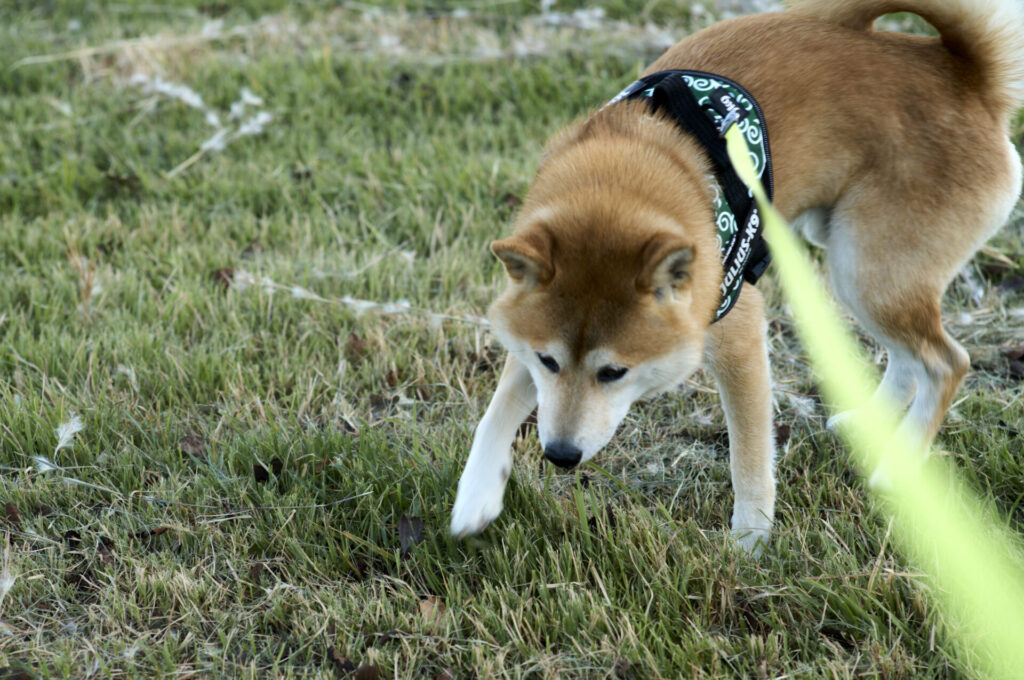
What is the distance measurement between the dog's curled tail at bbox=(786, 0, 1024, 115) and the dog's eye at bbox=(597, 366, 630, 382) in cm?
142

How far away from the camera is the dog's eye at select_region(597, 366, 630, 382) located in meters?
2.56

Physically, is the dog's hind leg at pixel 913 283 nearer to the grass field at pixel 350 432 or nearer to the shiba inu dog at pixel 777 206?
the shiba inu dog at pixel 777 206

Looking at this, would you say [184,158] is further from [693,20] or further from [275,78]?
[693,20]

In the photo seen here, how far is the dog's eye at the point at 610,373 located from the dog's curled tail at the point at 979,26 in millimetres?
1424

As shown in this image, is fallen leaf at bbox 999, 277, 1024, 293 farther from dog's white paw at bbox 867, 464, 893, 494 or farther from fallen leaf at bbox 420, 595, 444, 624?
fallen leaf at bbox 420, 595, 444, 624

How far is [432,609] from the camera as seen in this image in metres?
2.40

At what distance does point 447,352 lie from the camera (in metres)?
3.57

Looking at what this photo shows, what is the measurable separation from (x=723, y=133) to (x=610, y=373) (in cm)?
80

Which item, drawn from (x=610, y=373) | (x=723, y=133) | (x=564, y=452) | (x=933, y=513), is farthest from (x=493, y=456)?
(x=933, y=513)

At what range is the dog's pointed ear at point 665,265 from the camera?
7.64ft

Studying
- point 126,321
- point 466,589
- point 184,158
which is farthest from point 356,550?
point 184,158

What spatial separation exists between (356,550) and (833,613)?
1.32 m

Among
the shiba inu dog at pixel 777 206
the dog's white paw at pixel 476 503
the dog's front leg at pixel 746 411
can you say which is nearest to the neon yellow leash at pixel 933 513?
the shiba inu dog at pixel 777 206

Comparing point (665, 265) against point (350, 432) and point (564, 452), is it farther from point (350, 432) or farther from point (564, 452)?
point (350, 432)
